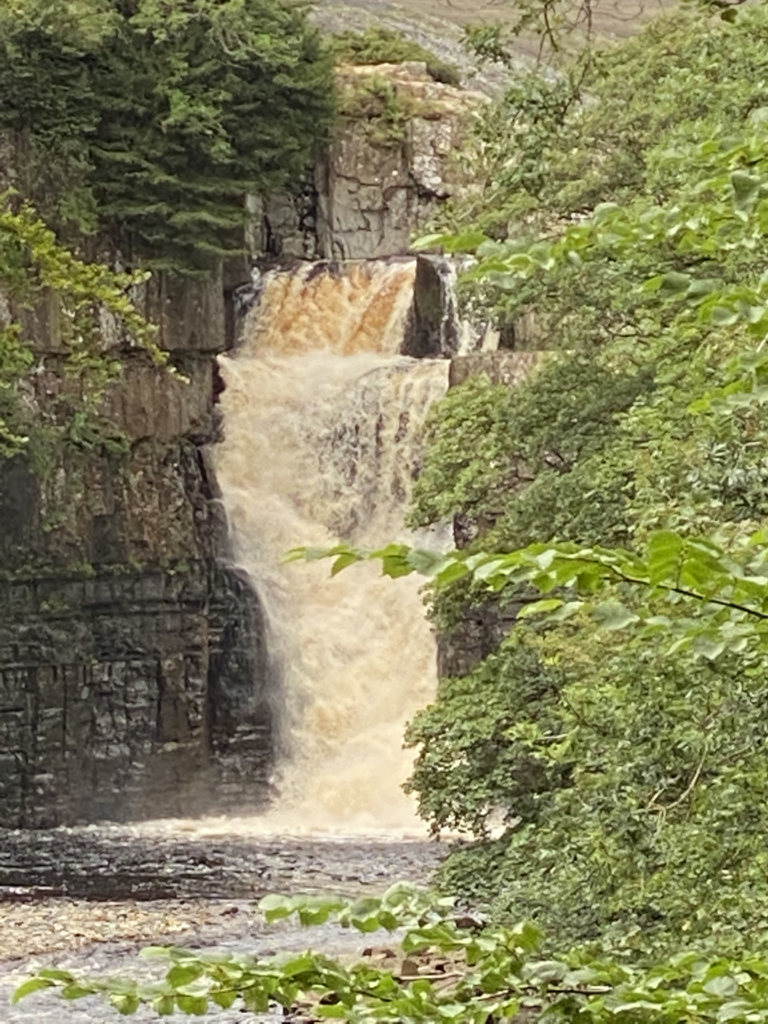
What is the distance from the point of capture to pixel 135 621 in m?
30.5

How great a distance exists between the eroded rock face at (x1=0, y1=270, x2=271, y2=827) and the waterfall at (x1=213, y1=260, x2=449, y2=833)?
560mm

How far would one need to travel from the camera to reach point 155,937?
19469 millimetres

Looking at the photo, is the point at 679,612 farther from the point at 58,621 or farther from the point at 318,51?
the point at 318,51

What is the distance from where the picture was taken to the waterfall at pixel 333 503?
29391mm

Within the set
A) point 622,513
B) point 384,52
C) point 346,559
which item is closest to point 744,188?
point 346,559

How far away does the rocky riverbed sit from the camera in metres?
18.4

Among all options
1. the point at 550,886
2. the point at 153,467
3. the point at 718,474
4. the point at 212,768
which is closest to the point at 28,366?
the point at 153,467

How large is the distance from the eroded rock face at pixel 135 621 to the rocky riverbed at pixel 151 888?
5.15ft

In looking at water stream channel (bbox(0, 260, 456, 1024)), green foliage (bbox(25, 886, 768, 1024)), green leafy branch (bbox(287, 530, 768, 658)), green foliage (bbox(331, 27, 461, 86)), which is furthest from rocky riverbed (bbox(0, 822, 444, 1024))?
green foliage (bbox(331, 27, 461, 86))

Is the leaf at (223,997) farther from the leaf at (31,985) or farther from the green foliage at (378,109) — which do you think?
the green foliage at (378,109)

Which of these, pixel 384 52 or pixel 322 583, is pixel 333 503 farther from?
pixel 384 52

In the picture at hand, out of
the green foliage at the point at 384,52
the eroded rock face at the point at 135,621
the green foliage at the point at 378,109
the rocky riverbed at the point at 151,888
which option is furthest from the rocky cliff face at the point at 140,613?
the green foliage at the point at 384,52

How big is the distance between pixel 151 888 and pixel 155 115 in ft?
48.9

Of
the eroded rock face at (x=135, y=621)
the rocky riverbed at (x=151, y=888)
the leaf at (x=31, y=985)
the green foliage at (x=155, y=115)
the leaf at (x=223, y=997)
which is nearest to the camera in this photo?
the leaf at (x=31, y=985)
